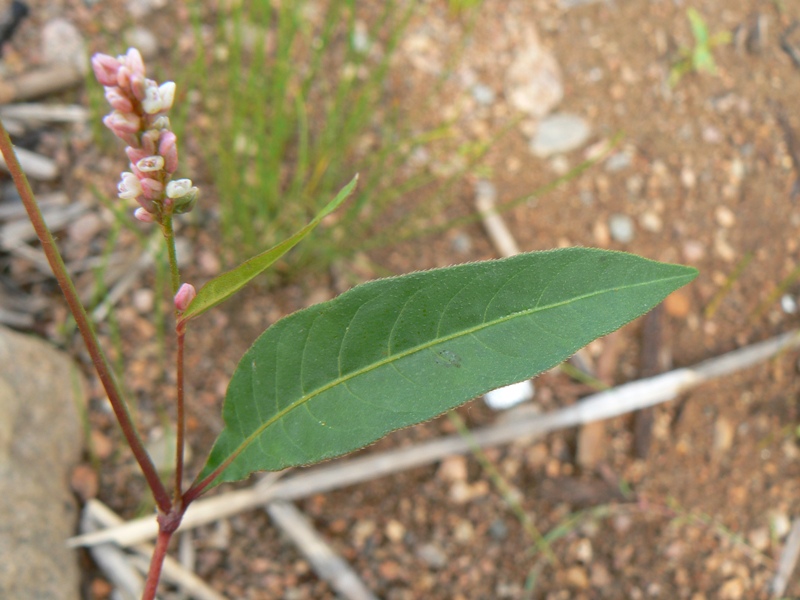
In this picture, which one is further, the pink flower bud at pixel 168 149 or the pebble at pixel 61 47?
the pebble at pixel 61 47

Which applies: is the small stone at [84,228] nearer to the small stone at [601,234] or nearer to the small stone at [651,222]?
the small stone at [601,234]

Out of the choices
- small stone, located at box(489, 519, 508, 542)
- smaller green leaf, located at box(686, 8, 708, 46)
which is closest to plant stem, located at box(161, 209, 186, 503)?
small stone, located at box(489, 519, 508, 542)

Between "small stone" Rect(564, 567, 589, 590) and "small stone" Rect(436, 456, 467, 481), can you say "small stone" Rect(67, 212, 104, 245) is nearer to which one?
"small stone" Rect(436, 456, 467, 481)

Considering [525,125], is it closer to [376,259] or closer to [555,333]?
[376,259]

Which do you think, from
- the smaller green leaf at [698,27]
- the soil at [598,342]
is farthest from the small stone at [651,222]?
the smaller green leaf at [698,27]

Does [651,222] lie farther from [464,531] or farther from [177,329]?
[177,329]

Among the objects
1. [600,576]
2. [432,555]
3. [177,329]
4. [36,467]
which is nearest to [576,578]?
[600,576]
